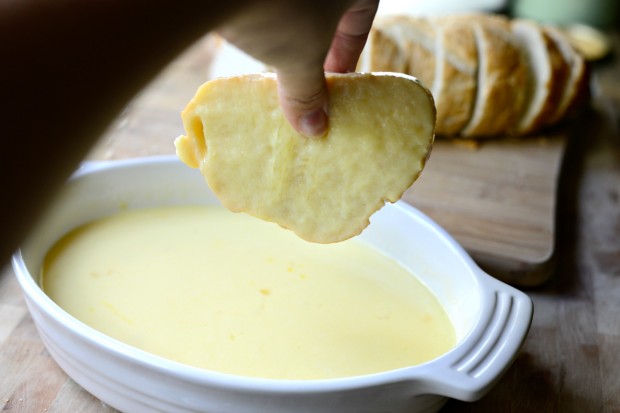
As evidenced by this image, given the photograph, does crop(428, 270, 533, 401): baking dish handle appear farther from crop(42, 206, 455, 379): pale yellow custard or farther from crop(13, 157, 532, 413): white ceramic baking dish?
crop(42, 206, 455, 379): pale yellow custard

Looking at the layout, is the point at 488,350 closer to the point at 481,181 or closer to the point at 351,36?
the point at 351,36

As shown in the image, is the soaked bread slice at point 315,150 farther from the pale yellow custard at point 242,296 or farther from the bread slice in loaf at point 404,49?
the bread slice in loaf at point 404,49

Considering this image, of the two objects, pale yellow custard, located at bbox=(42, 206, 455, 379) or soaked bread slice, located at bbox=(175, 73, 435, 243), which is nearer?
soaked bread slice, located at bbox=(175, 73, 435, 243)

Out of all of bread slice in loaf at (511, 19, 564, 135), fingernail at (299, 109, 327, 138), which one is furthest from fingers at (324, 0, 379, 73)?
bread slice in loaf at (511, 19, 564, 135)

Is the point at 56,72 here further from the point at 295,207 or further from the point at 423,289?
the point at 423,289

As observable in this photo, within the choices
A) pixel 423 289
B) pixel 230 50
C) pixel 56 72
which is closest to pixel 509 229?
pixel 423 289
